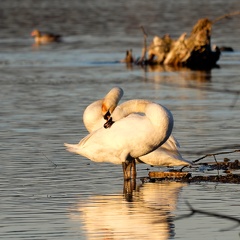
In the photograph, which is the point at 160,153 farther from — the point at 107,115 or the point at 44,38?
the point at 44,38

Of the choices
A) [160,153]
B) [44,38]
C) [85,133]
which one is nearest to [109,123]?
[160,153]

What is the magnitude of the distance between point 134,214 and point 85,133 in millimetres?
5770

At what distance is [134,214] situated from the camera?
32.7ft

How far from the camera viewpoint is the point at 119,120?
1195 centimetres

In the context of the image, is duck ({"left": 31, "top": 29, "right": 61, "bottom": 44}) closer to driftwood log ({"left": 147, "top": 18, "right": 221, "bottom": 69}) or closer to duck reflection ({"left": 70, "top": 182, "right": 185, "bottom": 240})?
driftwood log ({"left": 147, "top": 18, "right": 221, "bottom": 69})

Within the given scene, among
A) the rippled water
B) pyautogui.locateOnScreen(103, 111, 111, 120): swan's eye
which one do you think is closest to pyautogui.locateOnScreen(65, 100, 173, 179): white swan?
pyautogui.locateOnScreen(103, 111, 111, 120): swan's eye

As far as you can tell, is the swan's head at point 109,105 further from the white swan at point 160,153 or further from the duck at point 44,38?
the duck at point 44,38

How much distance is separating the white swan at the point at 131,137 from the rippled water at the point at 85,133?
1.06ft

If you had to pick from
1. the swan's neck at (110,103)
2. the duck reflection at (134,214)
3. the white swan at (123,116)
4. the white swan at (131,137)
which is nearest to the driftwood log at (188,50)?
the white swan at (123,116)

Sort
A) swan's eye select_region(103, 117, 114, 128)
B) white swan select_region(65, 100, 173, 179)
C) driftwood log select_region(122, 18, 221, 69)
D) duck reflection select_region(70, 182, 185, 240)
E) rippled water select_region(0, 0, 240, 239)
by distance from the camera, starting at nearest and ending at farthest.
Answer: duck reflection select_region(70, 182, 185, 240) < rippled water select_region(0, 0, 240, 239) < white swan select_region(65, 100, 173, 179) < swan's eye select_region(103, 117, 114, 128) < driftwood log select_region(122, 18, 221, 69)

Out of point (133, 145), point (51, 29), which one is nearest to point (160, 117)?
point (133, 145)

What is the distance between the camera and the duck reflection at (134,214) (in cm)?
908

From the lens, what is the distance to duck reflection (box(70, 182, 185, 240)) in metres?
9.08

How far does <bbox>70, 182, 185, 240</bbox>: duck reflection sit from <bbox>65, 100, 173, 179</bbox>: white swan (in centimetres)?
42
